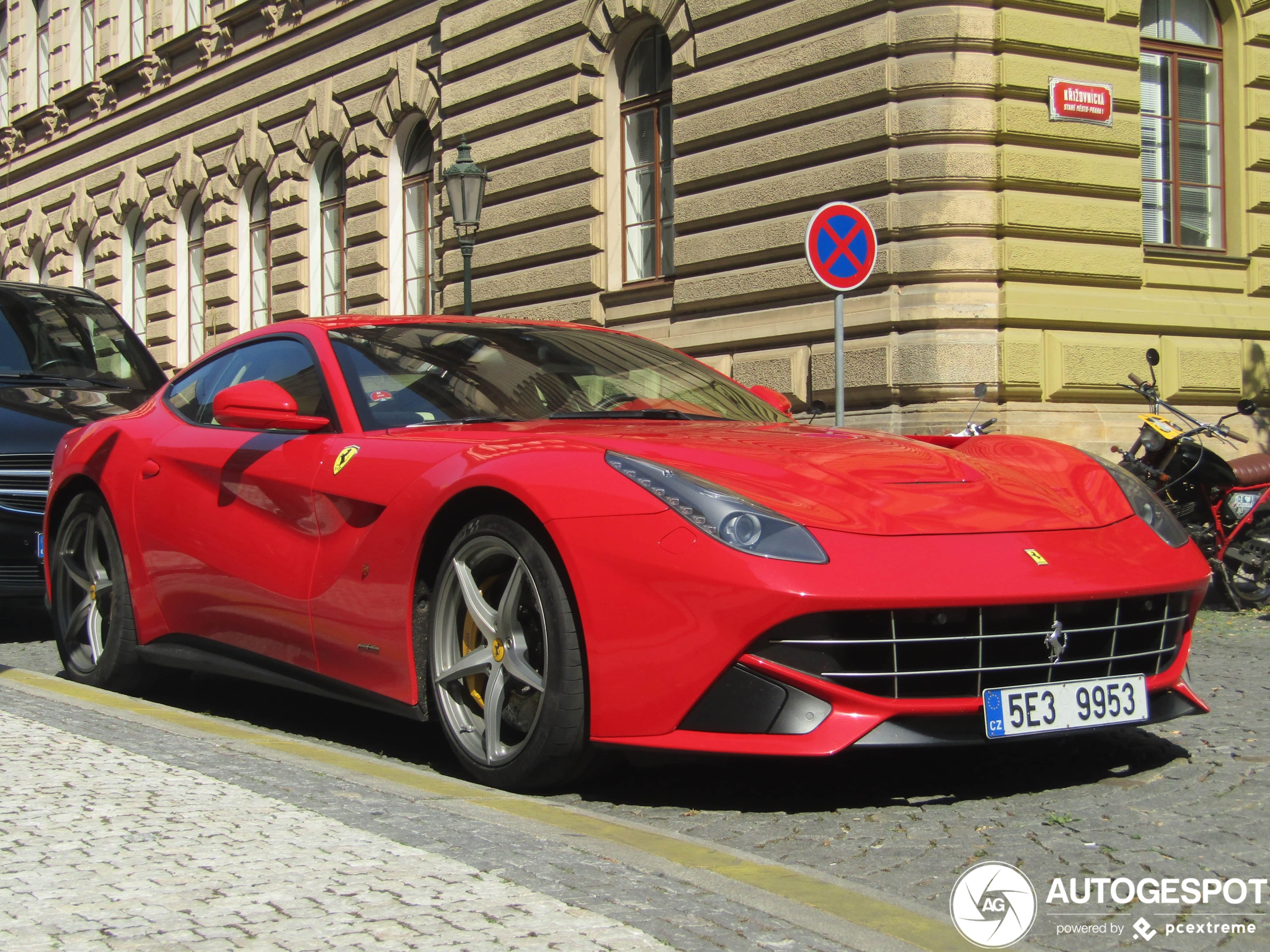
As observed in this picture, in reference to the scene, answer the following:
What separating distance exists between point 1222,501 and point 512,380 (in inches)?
217

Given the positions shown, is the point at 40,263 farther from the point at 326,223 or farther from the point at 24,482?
the point at 24,482

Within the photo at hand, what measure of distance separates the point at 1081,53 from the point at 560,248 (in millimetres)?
5941

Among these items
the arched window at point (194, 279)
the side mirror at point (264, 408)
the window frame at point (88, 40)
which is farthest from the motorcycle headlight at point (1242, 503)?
the window frame at point (88, 40)

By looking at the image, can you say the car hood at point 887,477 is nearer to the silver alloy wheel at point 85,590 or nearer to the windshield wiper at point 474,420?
the windshield wiper at point 474,420

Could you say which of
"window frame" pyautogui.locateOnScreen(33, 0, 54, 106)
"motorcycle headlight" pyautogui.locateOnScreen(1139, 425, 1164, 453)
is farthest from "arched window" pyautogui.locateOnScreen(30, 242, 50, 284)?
"motorcycle headlight" pyautogui.locateOnScreen(1139, 425, 1164, 453)

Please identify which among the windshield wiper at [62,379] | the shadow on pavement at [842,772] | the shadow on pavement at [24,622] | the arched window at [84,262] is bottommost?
the shadow on pavement at [24,622]

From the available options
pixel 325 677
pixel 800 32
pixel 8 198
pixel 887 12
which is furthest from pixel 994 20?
pixel 8 198

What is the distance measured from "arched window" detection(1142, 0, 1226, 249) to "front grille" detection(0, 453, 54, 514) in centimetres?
942

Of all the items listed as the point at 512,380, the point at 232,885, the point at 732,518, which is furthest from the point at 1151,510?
the point at 232,885

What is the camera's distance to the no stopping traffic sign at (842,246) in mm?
9758

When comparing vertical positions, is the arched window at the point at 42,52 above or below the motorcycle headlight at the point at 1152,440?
above

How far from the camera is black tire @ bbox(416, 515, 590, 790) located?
3.90m

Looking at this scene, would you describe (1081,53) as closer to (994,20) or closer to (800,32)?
(994,20)

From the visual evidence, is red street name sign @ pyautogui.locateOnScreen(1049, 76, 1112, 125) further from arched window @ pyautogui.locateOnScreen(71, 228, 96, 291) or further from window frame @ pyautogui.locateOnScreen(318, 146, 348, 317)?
arched window @ pyautogui.locateOnScreen(71, 228, 96, 291)
